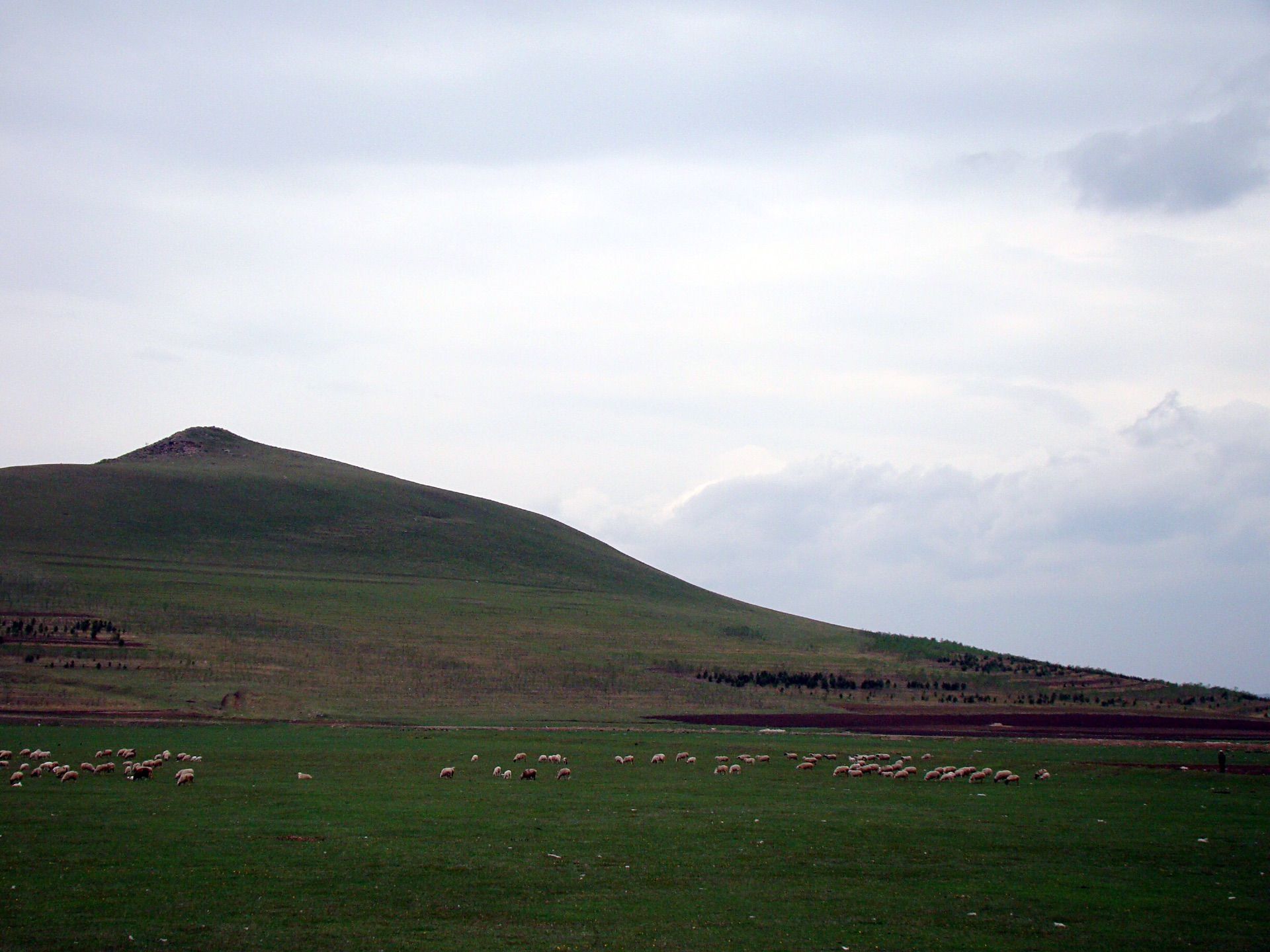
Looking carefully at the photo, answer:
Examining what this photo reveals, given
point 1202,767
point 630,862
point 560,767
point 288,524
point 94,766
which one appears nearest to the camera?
point 630,862

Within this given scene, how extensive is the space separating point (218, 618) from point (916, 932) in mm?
73374

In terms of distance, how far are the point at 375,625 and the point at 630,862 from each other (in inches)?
2698

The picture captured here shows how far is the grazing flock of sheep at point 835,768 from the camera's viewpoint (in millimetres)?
32688

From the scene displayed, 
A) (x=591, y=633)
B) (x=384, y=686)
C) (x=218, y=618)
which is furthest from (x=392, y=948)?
(x=591, y=633)

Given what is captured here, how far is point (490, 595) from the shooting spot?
10525 centimetres

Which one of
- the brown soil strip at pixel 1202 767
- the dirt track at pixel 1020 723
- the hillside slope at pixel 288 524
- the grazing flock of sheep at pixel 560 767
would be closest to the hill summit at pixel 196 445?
the hillside slope at pixel 288 524

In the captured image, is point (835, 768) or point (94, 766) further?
point (835, 768)

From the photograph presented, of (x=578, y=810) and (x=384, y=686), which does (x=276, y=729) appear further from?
(x=578, y=810)

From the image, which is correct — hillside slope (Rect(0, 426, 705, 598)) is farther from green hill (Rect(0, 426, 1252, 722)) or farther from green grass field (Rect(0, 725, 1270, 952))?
green grass field (Rect(0, 725, 1270, 952))

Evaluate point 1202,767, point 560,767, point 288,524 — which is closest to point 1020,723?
point 1202,767

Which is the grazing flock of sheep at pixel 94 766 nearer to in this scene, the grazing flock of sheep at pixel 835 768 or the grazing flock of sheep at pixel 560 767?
the grazing flock of sheep at pixel 560 767

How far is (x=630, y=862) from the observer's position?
19.3m

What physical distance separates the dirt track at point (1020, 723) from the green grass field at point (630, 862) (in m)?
20.3

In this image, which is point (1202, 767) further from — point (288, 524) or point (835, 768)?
point (288, 524)
